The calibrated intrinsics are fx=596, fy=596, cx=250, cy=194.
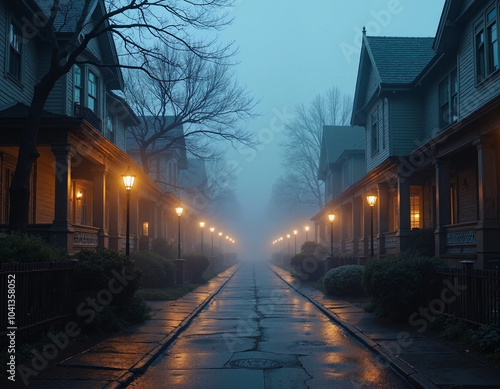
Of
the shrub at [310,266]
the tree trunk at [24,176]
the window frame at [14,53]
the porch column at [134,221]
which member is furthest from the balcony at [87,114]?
the shrub at [310,266]

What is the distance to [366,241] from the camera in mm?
32219

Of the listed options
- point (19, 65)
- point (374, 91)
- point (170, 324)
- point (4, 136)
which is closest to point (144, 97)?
point (374, 91)

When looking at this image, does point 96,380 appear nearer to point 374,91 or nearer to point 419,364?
point 419,364

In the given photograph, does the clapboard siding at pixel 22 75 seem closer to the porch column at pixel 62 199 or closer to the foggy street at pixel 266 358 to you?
the porch column at pixel 62 199

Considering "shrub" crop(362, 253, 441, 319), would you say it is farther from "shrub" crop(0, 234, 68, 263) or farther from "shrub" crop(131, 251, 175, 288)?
"shrub" crop(131, 251, 175, 288)

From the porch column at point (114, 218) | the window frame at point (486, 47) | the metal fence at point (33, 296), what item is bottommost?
the metal fence at point (33, 296)

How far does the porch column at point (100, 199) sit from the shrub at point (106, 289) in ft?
25.7

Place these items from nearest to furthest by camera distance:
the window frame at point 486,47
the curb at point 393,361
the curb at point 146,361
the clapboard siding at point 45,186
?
the curb at point 393,361 → the curb at point 146,361 → the window frame at point 486,47 → the clapboard siding at point 45,186

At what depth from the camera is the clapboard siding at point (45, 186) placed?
2245cm

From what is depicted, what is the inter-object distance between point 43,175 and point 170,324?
35.9 ft

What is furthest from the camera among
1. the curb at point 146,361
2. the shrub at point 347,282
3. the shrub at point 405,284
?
the shrub at point 347,282

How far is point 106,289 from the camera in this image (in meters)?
13.8

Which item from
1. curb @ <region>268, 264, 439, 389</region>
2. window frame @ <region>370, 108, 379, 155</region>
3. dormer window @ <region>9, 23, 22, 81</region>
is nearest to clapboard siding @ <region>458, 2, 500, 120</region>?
curb @ <region>268, 264, 439, 389</region>

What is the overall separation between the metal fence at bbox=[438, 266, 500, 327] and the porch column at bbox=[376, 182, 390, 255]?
14.7 metres
